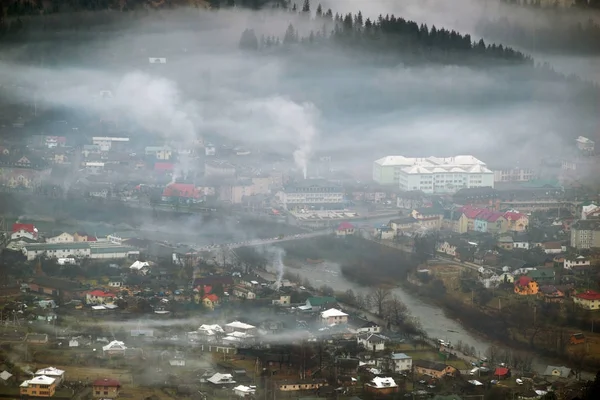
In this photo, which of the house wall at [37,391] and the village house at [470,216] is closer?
the house wall at [37,391]

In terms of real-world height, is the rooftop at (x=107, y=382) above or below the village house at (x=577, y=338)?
above

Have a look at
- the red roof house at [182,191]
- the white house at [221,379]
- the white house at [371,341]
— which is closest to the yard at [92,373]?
the white house at [221,379]

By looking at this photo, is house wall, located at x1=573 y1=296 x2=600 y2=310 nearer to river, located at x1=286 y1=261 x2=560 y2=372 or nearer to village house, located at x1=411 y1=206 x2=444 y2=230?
river, located at x1=286 y1=261 x2=560 y2=372

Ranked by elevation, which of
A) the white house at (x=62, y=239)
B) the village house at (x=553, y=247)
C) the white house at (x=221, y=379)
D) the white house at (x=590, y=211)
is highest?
the white house at (x=590, y=211)

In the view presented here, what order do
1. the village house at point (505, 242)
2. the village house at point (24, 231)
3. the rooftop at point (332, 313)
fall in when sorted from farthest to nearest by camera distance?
the village house at point (505, 242), the village house at point (24, 231), the rooftop at point (332, 313)

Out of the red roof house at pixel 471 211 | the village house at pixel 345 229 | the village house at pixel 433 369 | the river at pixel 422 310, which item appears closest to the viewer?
the village house at pixel 433 369

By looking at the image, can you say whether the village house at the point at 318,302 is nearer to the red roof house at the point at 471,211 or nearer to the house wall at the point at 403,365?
the house wall at the point at 403,365

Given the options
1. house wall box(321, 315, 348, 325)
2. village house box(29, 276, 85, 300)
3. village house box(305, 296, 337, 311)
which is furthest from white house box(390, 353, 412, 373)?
village house box(29, 276, 85, 300)
